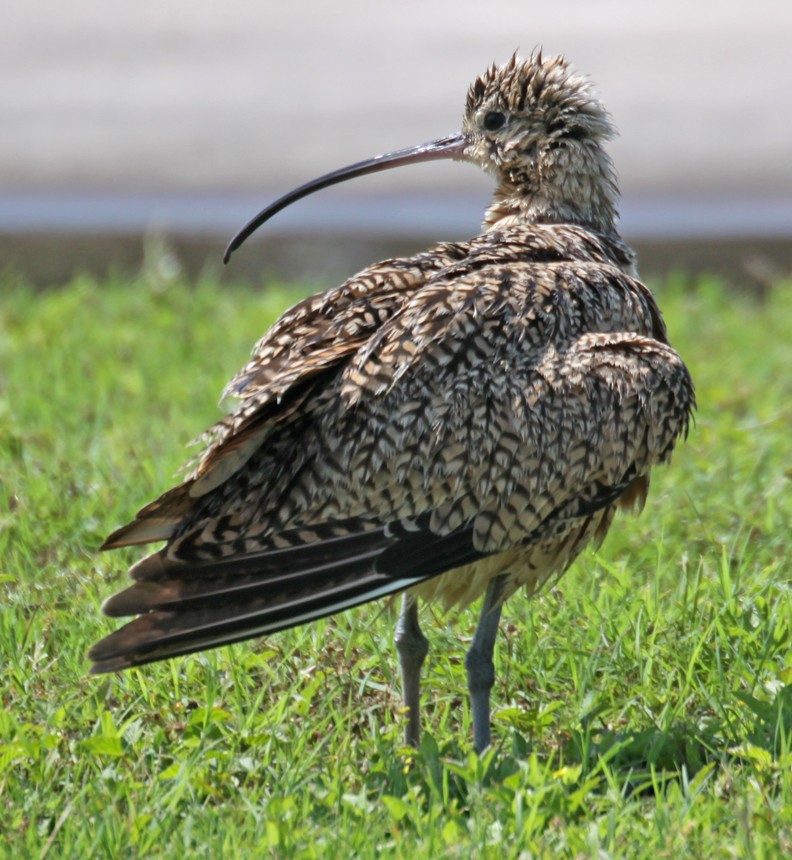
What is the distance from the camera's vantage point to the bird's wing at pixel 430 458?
12.0ft

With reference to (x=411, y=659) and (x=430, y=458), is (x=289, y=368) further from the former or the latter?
(x=411, y=659)

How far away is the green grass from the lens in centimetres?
335

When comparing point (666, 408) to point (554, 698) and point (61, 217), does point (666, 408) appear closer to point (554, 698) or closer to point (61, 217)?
point (554, 698)

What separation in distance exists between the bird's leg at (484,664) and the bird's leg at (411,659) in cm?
15

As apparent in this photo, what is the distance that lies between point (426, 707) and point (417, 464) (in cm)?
86

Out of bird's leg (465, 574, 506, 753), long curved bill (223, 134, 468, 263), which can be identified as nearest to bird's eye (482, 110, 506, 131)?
long curved bill (223, 134, 468, 263)

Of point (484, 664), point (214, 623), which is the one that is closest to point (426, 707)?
point (484, 664)

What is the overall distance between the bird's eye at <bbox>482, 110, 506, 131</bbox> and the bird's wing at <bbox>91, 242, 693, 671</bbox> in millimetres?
1158

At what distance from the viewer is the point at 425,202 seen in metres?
10.0

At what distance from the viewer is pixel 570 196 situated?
4.82m

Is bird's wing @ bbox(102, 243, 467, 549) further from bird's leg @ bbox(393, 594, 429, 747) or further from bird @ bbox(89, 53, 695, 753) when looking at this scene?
bird's leg @ bbox(393, 594, 429, 747)

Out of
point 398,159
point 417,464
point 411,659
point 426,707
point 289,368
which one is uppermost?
point 398,159

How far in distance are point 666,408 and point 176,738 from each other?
151 centimetres

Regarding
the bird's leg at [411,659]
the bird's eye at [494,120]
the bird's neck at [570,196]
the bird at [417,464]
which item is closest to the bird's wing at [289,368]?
the bird at [417,464]
